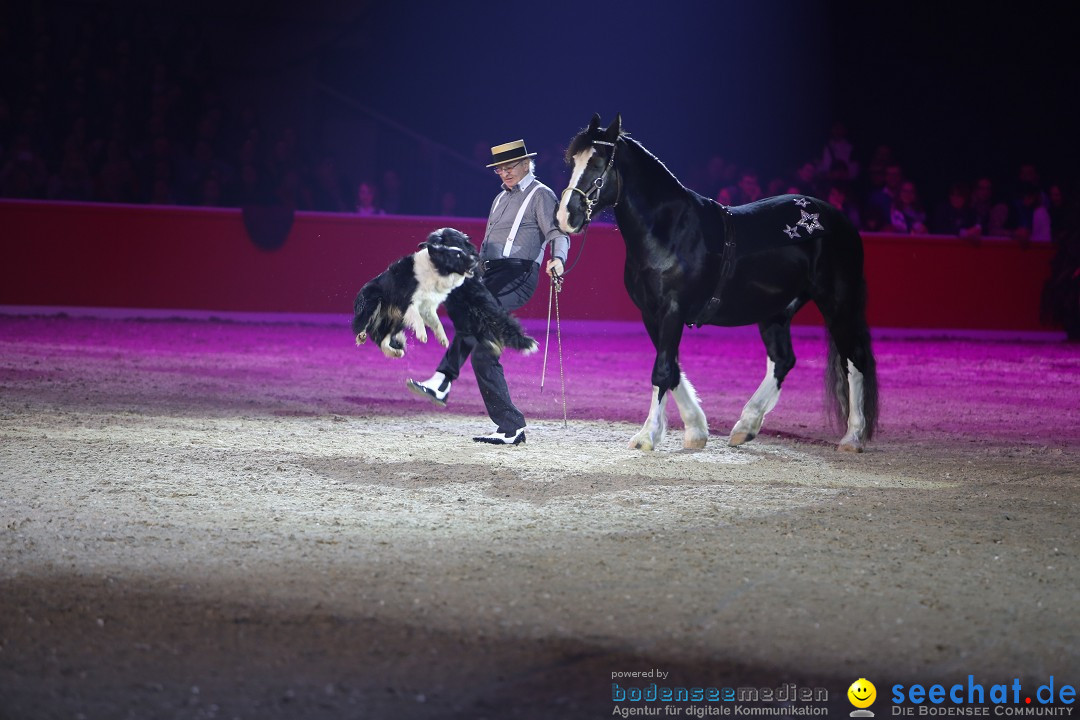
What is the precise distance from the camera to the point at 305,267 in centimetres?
1597

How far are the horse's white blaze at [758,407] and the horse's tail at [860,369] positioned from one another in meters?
0.43

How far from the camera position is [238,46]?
18406mm

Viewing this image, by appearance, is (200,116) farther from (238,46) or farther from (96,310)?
(96,310)

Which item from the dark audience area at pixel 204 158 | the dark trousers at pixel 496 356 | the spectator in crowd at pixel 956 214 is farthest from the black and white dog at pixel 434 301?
the spectator in crowd at pixel 956 214

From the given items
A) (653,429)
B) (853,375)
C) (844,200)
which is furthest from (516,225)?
(844,200)

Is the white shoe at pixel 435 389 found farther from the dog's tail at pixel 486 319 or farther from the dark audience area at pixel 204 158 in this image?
the dark audience area at pixel 204 158

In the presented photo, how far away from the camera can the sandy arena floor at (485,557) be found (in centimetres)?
351

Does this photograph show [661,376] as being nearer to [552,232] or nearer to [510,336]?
[510,336]

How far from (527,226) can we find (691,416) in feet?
5.60

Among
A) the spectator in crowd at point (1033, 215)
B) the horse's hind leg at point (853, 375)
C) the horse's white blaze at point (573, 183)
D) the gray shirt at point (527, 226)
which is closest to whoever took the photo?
the horse's white blaze at point (573, 183)

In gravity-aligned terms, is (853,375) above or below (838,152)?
below

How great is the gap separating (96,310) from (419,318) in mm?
9768

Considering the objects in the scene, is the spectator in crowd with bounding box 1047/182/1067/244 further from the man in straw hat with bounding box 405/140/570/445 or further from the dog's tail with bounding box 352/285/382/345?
the dog's tail with bounding box 352/285/382/345

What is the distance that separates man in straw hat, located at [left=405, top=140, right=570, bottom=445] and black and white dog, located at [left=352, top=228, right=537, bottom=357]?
0.58 ft
